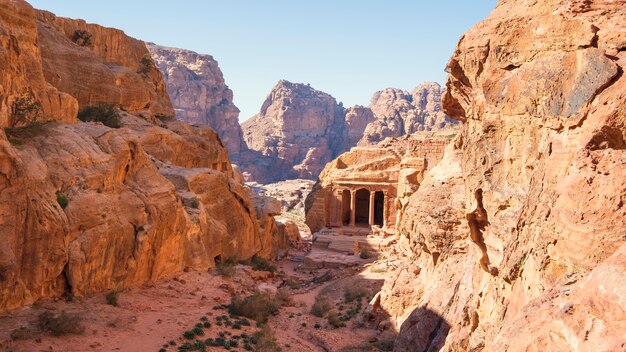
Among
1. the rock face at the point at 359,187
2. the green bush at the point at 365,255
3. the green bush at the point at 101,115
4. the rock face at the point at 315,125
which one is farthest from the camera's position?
the rock face at the point at 315,125

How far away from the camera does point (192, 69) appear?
112m

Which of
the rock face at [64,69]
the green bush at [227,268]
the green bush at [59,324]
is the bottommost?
the green bush at [227,268]

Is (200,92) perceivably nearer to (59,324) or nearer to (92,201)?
(92,201)

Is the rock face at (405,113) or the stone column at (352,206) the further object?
the rock face at (405,113)

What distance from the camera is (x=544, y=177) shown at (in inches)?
291

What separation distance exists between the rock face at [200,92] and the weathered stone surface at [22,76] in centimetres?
8344

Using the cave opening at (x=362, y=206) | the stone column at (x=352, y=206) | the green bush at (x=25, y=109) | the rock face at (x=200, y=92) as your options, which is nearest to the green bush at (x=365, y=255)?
the stone column at (x=352, y=206)

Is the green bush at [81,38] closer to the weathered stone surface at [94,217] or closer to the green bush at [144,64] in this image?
the green bush at [144,64]

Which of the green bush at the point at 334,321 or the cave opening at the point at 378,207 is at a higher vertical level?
the cave opening at the point at 378,207

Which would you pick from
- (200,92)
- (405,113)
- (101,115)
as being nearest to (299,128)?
(200,92)

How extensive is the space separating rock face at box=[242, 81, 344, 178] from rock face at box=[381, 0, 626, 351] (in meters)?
98.6

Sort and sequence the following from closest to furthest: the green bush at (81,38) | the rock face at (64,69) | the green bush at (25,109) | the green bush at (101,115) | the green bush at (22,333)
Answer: the green bush at (22,333), the green bush at (25,109), the rock face at (64,69), the green bush at (101,115), the green bush at (81,38)

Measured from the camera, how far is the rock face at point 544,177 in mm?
5012

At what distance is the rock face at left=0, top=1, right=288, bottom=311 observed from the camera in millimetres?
14570
